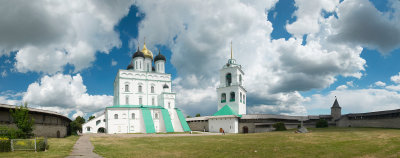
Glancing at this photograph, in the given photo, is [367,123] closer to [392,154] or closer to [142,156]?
[392,154]

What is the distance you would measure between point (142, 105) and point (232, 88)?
1978 cm

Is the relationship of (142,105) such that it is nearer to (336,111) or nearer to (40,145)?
(336,111)

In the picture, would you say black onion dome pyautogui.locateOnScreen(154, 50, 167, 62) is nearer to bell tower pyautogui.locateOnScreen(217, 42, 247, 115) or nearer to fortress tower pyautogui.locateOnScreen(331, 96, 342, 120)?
bell tower pyautogui.locateOnScreen(217, 42, 247, 115)

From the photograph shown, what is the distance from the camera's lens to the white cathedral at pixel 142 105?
5222 cm

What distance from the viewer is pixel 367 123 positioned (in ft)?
123

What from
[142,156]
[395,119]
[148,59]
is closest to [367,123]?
[395,119]

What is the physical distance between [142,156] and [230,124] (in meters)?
33.0

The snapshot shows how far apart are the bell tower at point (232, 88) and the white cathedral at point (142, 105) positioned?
10.1 m

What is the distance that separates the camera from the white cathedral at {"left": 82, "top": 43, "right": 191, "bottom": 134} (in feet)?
171

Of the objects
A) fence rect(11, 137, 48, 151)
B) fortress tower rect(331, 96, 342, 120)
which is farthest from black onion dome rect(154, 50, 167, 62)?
fence rect(11, 137, 48, 151)

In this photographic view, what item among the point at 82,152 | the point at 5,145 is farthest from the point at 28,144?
the point at 82,152

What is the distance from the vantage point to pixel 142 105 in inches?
2240

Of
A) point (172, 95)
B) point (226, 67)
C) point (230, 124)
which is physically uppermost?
point (226, 67)

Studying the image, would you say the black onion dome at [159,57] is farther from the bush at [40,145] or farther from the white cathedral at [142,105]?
the bush at [40,145]
